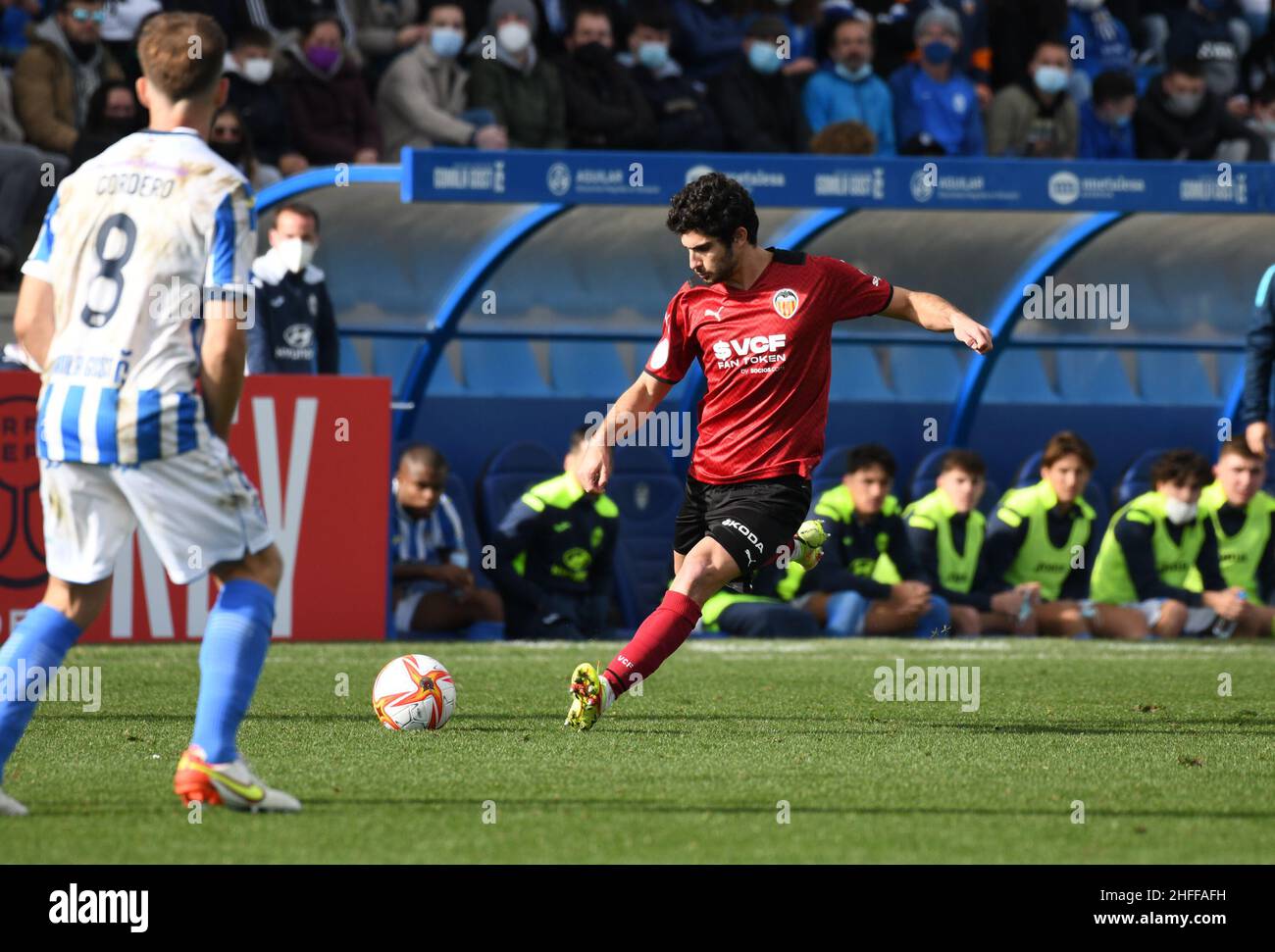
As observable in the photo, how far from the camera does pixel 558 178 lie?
11.2 meters

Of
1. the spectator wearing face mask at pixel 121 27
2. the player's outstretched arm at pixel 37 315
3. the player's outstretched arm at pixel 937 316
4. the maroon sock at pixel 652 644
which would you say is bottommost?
the maroon sock at pixel 652 644

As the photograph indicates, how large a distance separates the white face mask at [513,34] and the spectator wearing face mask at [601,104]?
0.36 m

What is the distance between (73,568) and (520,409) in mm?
7461

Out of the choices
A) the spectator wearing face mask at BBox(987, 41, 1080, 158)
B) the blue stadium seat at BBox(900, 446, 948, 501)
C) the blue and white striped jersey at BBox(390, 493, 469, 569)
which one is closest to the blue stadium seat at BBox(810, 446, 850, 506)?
the blue stadium seat at BBox(900, 446, 948, 501)

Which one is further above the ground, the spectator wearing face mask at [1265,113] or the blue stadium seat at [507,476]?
the spectator wearing face mask at [1265,113]

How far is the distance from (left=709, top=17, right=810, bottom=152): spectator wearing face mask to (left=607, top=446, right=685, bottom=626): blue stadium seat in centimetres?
297

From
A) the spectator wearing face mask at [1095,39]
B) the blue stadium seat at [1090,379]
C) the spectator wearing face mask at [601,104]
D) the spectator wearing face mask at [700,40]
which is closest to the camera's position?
the blue stadium seat at [1090,379]

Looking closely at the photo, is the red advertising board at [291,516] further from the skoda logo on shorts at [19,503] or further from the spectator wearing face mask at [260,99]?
the spectator wearing face mask at [260,99]

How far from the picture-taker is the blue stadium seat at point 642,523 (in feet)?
39.4

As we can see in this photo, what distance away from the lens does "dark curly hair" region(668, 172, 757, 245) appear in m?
6.82

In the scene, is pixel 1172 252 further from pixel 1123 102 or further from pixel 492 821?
pixel 492 821

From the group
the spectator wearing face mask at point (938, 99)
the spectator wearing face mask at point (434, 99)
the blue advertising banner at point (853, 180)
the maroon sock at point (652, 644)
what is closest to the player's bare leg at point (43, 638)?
the maroon sock at point (652, 644)

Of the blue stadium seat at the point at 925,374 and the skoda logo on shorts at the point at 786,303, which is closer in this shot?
the skoda logo on shorts at the point at 786,303

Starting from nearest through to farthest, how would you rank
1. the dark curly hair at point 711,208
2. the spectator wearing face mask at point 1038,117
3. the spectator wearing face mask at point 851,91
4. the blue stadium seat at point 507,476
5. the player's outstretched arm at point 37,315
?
the player's outstretched arm at point 37,315 → the dark curly hair at point 711,208 → the blue stadium seat at point 507,476 → the spectator wearing face mask at point 851,91 → the spectator wearing face mask at point 1038,117
